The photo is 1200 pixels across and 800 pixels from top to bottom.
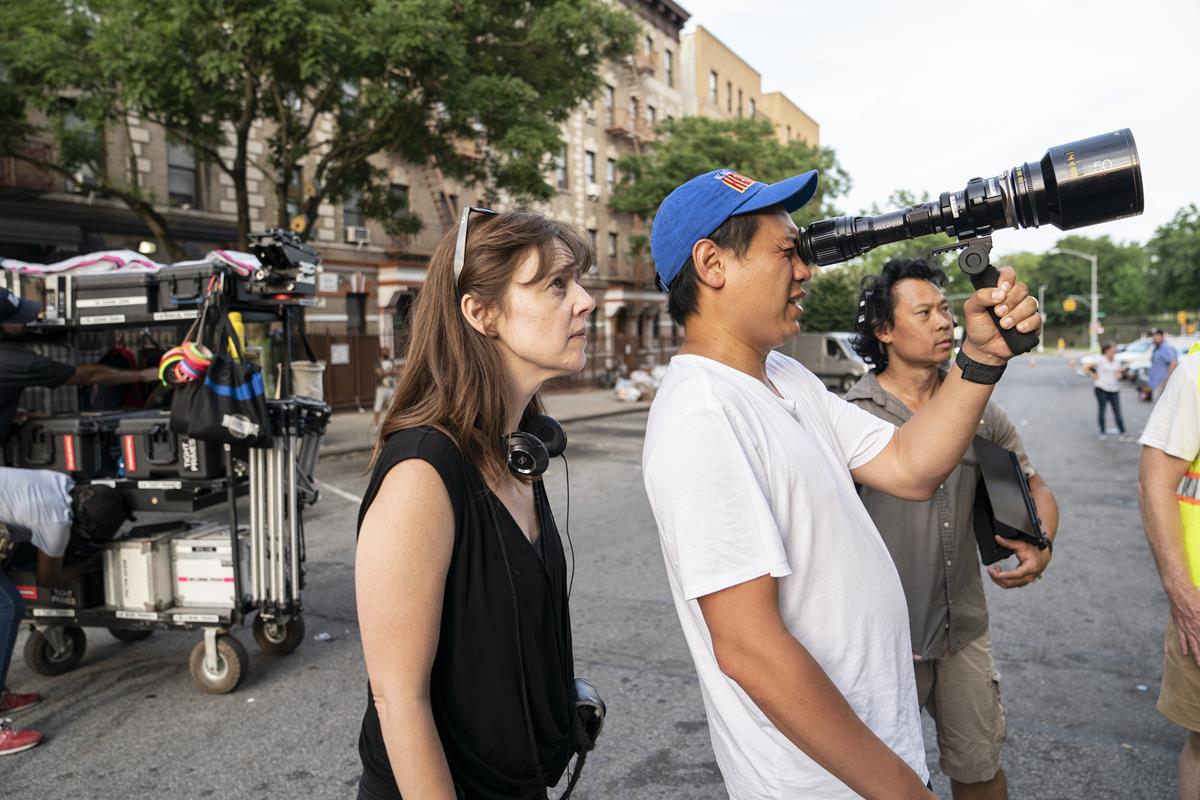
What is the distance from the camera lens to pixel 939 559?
266 centimetres

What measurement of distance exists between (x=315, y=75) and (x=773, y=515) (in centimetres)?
1180

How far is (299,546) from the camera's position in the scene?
4.68 metres

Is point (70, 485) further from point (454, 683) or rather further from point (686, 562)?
point (686, 562)

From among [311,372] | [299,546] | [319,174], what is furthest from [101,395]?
[319,174]

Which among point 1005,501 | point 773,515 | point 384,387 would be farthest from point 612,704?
point 384,387

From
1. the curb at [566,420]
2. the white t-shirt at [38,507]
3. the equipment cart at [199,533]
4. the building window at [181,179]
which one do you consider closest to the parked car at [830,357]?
the curb at [566,420]

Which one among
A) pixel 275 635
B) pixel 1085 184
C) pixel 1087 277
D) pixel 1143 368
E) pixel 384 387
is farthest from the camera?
pixel 1087 277

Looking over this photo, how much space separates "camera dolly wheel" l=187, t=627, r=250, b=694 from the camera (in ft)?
14.2

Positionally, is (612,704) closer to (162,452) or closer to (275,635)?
(275,635)

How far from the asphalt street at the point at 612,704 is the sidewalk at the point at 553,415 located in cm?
686

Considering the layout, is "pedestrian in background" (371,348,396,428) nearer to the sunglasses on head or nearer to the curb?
the curb

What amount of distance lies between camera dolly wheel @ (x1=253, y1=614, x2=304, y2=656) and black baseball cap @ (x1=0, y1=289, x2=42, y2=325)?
76.2 inches

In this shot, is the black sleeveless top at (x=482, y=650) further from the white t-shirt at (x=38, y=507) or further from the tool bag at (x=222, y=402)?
the white t-shirt at (x=38, y=507)

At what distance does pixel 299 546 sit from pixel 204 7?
9.12 metres
